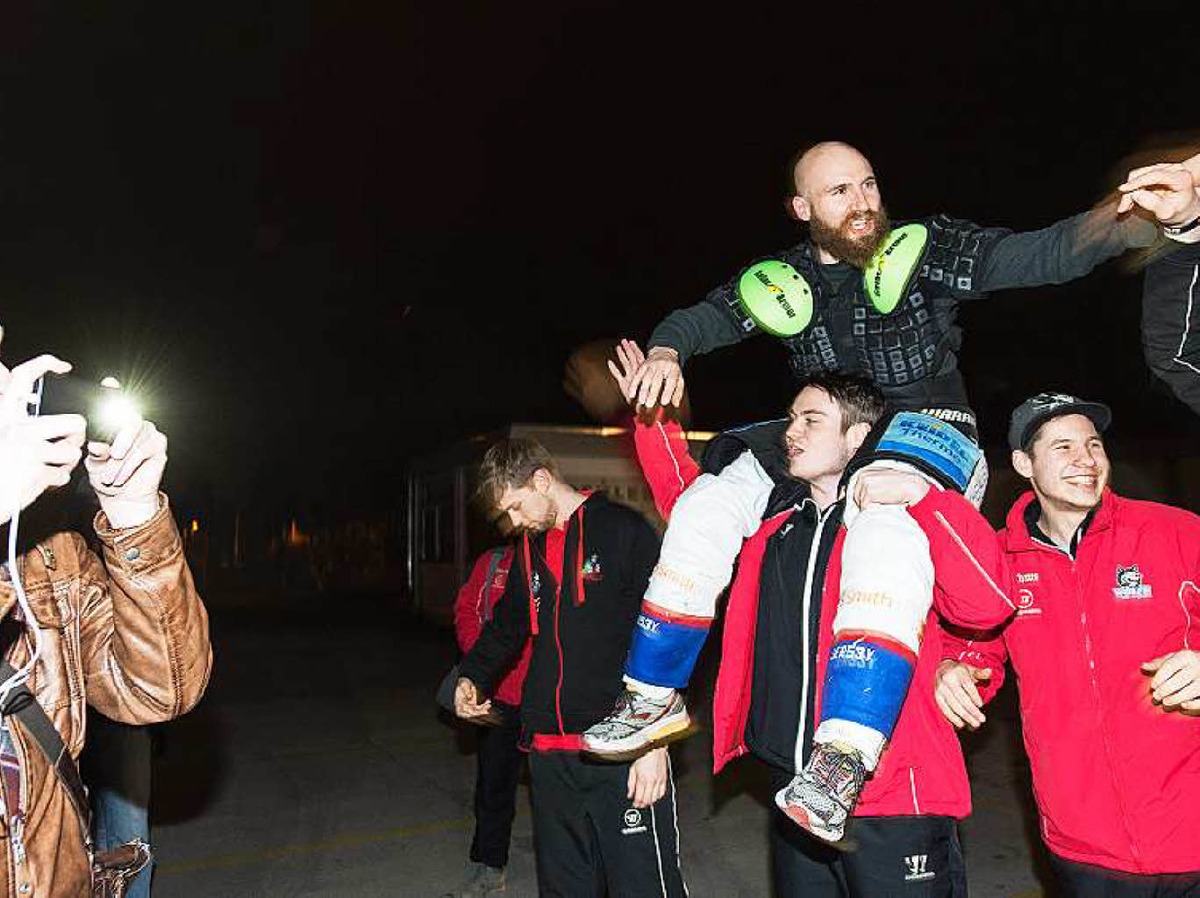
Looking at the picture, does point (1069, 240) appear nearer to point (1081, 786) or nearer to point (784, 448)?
point (784, 448)

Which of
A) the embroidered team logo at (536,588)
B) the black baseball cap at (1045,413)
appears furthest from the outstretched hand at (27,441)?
the black baseball cap at (1045,413)

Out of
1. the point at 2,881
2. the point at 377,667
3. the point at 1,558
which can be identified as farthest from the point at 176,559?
the point at 377,667

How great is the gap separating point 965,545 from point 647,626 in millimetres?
987

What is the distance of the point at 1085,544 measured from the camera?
308cm

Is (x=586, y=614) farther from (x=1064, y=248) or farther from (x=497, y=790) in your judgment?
(x=1064, y=248)

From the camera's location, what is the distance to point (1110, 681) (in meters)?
2.93

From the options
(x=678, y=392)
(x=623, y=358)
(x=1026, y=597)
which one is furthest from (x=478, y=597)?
(x=1026, y=597)

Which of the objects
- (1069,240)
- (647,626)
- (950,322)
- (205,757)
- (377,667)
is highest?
(1069,240)

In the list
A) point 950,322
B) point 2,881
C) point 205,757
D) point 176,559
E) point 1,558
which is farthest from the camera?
point 205,757

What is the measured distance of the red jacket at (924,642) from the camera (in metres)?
2.26

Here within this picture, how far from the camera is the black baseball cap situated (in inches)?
125

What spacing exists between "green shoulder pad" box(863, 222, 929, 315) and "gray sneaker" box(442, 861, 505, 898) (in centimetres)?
417

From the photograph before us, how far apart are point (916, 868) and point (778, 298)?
1.74 m

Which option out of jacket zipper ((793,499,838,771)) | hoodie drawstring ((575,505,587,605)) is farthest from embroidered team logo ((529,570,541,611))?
jacket zipper ((793,499,838,771))
